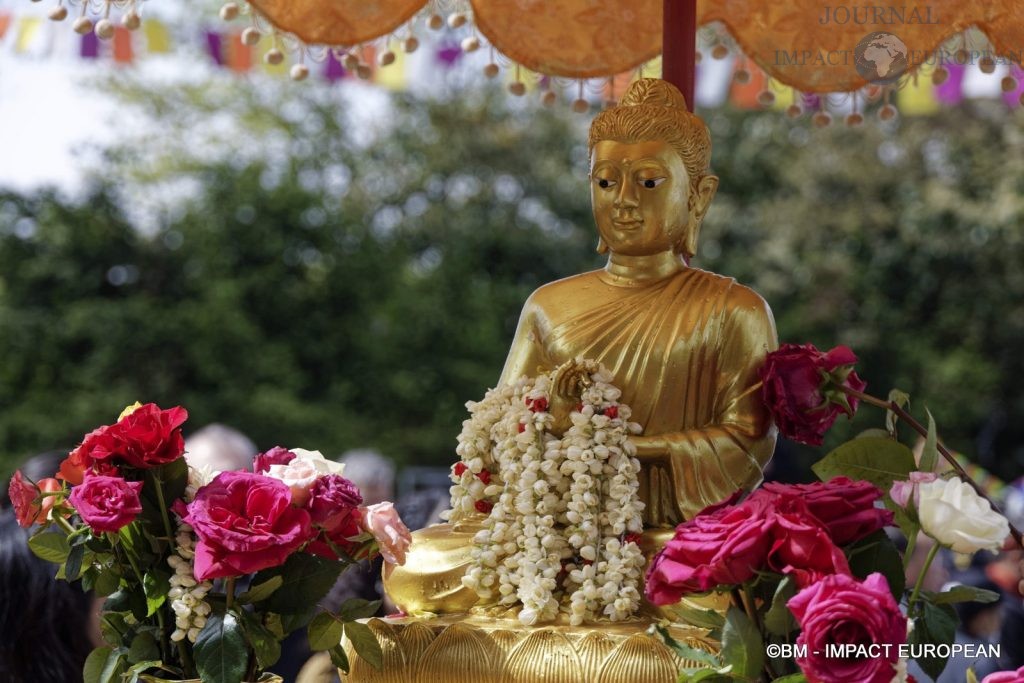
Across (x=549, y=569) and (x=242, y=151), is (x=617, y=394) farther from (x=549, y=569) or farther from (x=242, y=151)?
(x=242, y=151)

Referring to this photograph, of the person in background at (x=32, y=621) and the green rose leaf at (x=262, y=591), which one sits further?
the person in background at (x=32, y=621)

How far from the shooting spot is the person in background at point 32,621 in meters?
2.71

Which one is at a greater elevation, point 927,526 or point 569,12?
point 569,12

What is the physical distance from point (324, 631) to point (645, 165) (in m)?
1.02

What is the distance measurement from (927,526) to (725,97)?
288 cm

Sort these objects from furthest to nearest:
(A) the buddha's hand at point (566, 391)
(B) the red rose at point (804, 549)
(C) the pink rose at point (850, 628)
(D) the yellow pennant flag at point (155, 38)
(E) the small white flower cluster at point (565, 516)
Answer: (D) the yellow pennant flag at point (155, 38), (A) the buddha's hand at point (566, 391), (E) the small white flower cluster at point (565, 516), (B) the red rose at point (804, 549), (C) the pink rose at point (850, 628)

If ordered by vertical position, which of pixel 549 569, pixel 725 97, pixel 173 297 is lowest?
pixel 173 297

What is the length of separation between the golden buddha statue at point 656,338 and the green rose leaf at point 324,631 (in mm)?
393

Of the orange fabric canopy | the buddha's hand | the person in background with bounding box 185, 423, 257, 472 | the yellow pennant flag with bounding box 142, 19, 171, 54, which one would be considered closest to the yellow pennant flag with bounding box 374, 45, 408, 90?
the yellow pennant flag with bounding box 142, 19, 171, 54

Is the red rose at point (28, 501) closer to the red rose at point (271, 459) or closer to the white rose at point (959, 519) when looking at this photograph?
the red rose at point (271, 459)

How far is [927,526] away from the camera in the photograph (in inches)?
67.4

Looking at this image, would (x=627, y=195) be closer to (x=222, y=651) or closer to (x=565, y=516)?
(x=565, y=516)

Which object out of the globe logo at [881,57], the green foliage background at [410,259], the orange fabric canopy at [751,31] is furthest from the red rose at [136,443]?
the green foliage background at [410,259]

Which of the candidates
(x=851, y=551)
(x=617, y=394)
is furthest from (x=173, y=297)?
(x=851, y=551)
